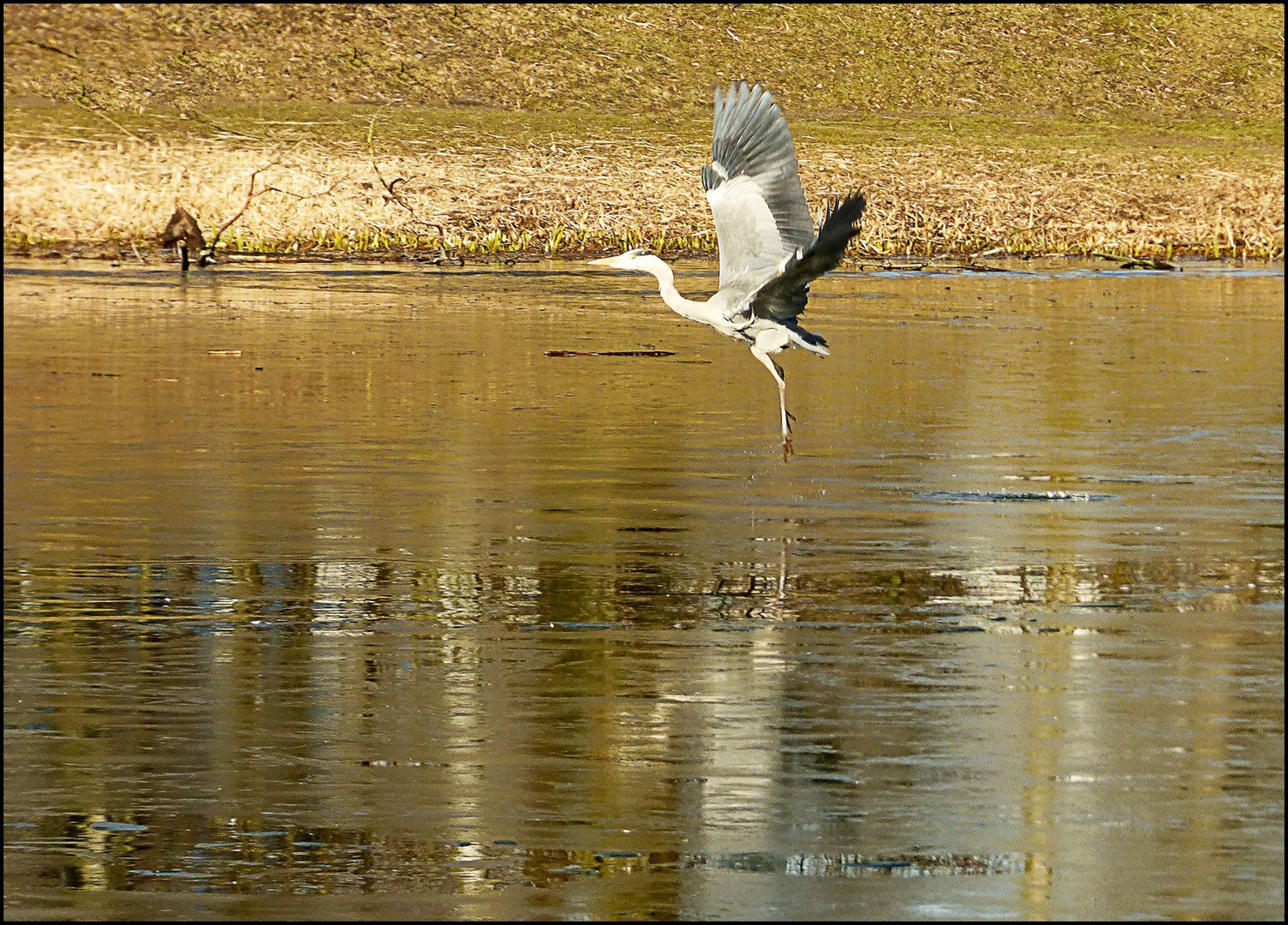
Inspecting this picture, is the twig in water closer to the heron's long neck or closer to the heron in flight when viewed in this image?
the heron's long neck

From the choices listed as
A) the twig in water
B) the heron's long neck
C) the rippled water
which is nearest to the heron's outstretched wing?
the heron's long neck

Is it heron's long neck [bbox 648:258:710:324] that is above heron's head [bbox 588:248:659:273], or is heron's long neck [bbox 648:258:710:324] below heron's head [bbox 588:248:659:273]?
below

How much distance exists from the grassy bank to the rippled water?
18632 millimetres

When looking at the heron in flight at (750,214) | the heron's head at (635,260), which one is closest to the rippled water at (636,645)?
the heron in flight at (750,214)

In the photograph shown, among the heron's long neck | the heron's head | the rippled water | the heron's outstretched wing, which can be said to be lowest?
the rippled water

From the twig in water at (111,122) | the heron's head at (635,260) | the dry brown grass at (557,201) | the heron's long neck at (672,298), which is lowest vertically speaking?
the heron's long neck at (672,298)

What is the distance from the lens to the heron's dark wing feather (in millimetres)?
12969

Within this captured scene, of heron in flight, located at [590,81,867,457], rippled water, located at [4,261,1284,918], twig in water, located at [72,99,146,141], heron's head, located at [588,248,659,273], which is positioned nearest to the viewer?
rippled water, located at [4,261,1284,918]

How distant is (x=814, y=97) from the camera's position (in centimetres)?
6875

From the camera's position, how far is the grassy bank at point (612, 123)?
3916 centimetres

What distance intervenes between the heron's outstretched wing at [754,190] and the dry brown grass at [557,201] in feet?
73.8

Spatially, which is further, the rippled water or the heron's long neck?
the heron's long neck

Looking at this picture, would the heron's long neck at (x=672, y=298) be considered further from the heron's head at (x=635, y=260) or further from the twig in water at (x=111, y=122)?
the twig in water at (x=111, y=122)

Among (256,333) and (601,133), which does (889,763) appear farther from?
(601,133)
